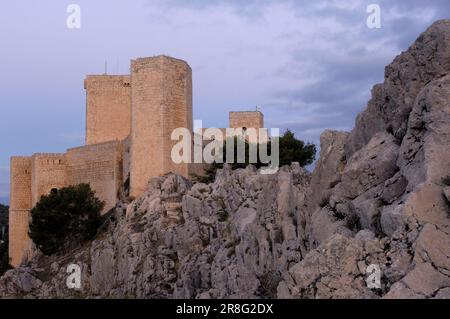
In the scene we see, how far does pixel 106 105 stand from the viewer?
32.2m

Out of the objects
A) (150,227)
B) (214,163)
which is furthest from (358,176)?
(214,163)

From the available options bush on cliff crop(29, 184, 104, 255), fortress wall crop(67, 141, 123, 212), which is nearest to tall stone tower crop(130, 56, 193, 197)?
fortress wall crop(67, 141, 123, 212)

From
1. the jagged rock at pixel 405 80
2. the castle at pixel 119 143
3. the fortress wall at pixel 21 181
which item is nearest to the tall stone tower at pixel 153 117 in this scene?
the castle at pixel 119 143

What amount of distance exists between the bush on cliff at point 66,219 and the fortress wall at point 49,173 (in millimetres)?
2092

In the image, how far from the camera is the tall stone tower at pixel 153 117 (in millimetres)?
26688

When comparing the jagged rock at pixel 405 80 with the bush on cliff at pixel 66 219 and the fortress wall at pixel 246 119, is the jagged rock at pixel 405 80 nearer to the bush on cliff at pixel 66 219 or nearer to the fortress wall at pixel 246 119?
the bush on cliff at pixel 66 219

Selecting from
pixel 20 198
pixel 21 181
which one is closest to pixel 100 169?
pixel 21 181

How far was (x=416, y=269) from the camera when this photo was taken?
27.1 ft

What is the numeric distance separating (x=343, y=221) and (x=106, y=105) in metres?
22.8

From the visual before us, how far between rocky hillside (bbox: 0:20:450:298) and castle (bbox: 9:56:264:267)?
466 centimetres

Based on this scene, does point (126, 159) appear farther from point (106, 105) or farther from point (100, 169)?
point (106, 105)

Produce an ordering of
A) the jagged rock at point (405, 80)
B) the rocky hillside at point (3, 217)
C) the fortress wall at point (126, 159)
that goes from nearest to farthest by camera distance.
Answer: the jagged rock at point (405, 80), the fortress wall at point (126, 159), the rocky hillside at point (3, 217)

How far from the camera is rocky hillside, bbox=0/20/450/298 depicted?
880cm
